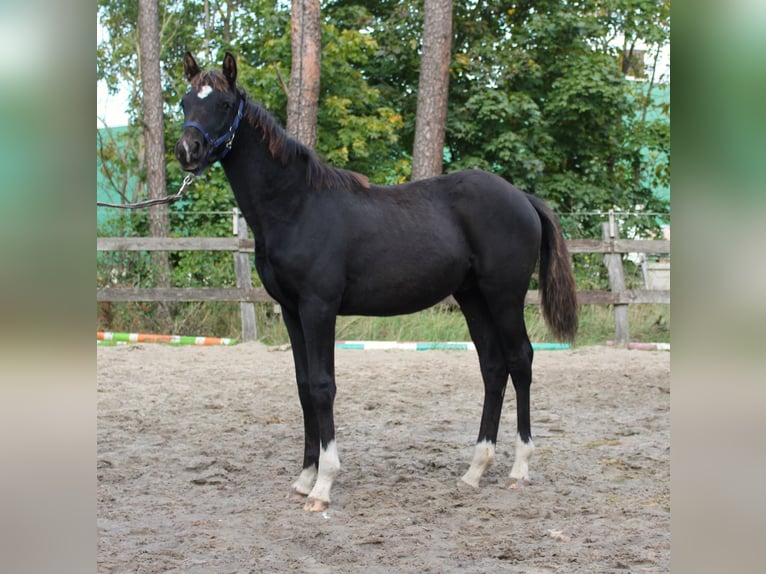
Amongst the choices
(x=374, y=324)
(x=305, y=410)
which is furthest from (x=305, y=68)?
(x=305, y=410)

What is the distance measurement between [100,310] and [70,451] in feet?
34.3

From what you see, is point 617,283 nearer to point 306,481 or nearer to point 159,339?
point 159,339

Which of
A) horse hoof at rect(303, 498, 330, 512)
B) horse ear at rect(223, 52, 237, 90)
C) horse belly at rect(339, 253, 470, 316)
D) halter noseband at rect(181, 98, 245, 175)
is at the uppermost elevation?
horse ear at rect(223, 52, 237, 90)

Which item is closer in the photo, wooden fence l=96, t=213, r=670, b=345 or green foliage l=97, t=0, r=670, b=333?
wooden fence l=96, t=213, r=670, b=345

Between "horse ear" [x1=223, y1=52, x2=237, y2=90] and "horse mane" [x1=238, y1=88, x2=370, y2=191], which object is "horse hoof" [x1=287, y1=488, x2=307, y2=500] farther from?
"horse ear" [x1=223, y1=52, x2=237, y2=90]

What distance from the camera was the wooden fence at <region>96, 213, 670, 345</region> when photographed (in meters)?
9.41

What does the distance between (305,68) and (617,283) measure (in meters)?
5.34

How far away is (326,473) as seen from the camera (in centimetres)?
356

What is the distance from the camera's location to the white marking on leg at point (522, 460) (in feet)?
12.9

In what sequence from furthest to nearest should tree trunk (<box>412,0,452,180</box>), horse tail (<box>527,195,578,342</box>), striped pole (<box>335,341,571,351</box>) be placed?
1. tree trunk (<box>412,0,452,180</box>)
2. striped pole (<box>335,341,571,351</box>)
3. horse tail (<box>527,195,578,342</box>)

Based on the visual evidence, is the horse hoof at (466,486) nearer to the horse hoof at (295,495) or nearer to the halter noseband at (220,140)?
the horse hoof at (295,495)

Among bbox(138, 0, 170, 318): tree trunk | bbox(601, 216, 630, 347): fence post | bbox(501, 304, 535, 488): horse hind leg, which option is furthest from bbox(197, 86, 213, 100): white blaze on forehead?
bbox(138, 0, 170, 318): tree trunk

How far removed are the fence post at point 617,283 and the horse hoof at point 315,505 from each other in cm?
651

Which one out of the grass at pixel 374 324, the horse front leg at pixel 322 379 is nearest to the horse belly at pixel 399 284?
the horse front leg at pixel 322 379
